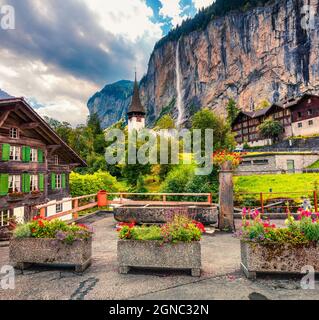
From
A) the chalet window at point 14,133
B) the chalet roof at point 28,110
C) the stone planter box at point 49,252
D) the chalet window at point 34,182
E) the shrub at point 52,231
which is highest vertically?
the chalet roof at point 28,110

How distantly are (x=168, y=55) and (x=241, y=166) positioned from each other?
4596 inches

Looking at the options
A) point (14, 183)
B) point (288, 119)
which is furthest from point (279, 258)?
point (288, 119)

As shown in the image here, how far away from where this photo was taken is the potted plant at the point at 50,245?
5.09m

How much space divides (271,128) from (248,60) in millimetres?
45932

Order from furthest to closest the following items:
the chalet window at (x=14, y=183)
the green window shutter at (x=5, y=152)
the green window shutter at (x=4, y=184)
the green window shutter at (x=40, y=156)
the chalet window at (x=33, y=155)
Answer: the green window shutter at (x=40, y=156) → the chalet window at (x=33, y=155) → the chalet window at (x=14, y=183) → the green window shutter at (x=5, y=152) → the green window shutter at (x=4, y=184)

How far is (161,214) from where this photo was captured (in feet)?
30.0

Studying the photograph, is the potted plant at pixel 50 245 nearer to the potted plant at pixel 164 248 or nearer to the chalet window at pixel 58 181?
the potted plant at pixel 164 248

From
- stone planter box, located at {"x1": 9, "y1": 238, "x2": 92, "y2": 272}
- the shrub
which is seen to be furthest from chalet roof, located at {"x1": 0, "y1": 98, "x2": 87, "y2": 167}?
stone planter box, located at {"x1": 9, "y1": 238, "x2": 92, "y2": 272}

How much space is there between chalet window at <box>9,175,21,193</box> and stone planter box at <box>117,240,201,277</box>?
16022mm

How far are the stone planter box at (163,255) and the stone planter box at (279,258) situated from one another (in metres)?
0.96

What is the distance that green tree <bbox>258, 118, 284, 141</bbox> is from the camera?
57.3 metres

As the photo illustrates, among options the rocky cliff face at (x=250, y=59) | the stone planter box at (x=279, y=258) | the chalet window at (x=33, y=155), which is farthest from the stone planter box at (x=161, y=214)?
the rocky cliff face at (x=250, y=59)

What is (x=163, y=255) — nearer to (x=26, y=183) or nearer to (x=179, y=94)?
(x=26, y=183)
